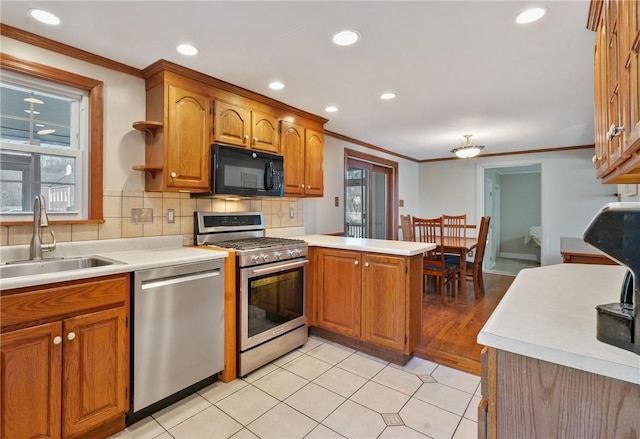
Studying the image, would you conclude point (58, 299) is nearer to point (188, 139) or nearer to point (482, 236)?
point (188, 139)

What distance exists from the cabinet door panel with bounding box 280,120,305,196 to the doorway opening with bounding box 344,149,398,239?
1.16 m

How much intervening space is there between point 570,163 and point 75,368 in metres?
6.12

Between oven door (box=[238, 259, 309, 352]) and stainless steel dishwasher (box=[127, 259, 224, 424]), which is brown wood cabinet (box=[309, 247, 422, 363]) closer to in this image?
oven door (box=[238, 259, 309, 352])

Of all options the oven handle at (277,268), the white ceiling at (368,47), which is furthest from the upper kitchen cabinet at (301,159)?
the oven handle at (277,268)

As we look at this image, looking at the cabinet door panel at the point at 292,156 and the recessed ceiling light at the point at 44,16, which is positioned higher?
the recessed ceiling light at the point at 44,16

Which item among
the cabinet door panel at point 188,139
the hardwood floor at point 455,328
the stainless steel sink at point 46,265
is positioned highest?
the cabinet door panel at point 188,139

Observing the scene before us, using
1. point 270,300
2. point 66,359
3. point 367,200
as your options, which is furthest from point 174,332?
point 367,200

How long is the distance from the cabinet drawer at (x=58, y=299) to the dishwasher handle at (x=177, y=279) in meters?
0.11

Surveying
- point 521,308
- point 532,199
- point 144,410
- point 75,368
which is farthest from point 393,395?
point 532,199

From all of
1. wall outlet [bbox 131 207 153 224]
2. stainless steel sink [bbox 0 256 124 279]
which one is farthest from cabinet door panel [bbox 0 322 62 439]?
wall outlet [bbox 131 207 153 224]

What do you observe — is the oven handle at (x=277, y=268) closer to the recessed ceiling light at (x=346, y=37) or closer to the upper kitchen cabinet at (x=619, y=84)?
the recessed ceiling light at (x=346, y=37)

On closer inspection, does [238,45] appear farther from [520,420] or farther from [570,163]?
[570,163]

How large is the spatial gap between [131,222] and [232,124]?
104 cm

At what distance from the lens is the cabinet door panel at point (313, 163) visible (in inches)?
125
